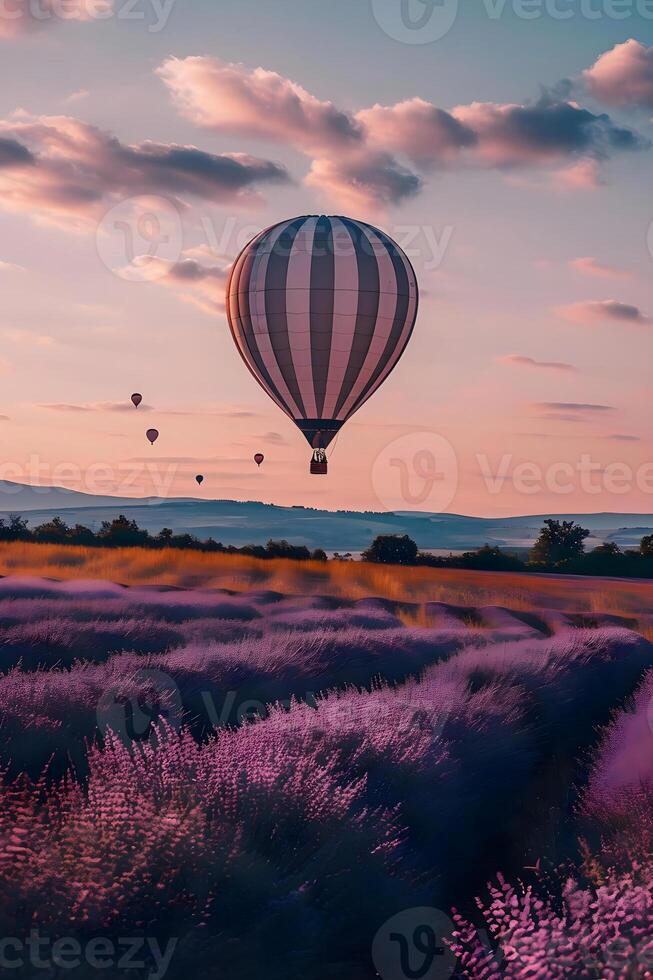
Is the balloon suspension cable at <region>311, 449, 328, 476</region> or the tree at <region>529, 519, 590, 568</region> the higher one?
the balloon suspension cable at <region>311, 449, 328, 476</region>

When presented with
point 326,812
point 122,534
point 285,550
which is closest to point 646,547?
point 285,550

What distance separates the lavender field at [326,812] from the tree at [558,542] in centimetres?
1838

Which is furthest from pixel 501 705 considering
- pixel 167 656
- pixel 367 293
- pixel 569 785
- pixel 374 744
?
pixel 367 293

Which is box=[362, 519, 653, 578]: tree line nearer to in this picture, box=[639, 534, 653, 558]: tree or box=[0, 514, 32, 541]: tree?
box=[639, 534, 653, 558]: tree

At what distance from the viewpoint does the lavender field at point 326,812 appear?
6203 mm

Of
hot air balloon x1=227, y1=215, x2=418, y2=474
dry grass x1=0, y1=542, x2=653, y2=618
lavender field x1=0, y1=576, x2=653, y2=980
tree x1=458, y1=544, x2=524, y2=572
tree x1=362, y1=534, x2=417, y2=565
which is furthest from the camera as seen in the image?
hot air balloon x1=227, y1=215, x2=418, y2=474

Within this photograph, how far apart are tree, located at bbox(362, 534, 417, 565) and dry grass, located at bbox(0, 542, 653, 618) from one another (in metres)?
5.31

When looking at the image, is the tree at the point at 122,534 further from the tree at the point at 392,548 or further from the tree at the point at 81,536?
the tree at the point at 392,548

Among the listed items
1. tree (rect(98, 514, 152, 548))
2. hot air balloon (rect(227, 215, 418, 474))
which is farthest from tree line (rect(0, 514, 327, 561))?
hot air balloon (rect(227, 215, 418, 474))

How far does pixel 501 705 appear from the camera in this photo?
10.4m

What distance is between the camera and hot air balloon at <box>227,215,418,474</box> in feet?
98.7

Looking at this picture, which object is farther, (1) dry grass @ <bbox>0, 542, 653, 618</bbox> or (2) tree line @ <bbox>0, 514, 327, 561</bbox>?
(2) tree line @ <bbox>0, 514, 327, 561</bbox>

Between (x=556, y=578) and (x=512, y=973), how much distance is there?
16646 mm

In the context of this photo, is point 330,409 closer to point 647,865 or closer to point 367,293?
point 367,293
